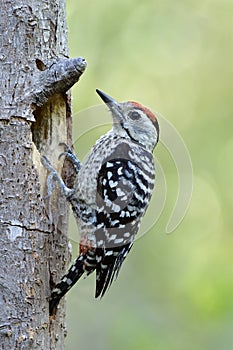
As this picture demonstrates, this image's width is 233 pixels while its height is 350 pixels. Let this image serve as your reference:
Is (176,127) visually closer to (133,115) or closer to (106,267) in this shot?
(133,115)

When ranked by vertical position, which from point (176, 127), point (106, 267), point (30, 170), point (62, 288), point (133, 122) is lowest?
point (62, 288)

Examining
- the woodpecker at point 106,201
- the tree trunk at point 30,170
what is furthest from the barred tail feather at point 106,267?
the tree trunk at point 30,170

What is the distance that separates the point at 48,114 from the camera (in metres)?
4.09

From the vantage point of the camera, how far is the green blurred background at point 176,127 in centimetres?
620

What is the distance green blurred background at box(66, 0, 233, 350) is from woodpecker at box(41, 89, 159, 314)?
1808 millimetres

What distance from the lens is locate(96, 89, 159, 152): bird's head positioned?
15.0ft

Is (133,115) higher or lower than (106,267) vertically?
higher

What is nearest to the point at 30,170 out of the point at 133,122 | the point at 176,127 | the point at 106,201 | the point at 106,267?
the point at 106,201

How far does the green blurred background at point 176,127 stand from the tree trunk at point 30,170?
2149 millimetres

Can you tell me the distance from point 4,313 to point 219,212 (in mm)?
3797

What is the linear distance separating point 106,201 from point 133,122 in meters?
0.70

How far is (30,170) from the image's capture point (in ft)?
12.3

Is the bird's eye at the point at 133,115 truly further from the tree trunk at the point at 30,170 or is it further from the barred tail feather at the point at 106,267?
the barred tail feather at the point at 106,267

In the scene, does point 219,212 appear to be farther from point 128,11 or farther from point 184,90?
point 128,11
